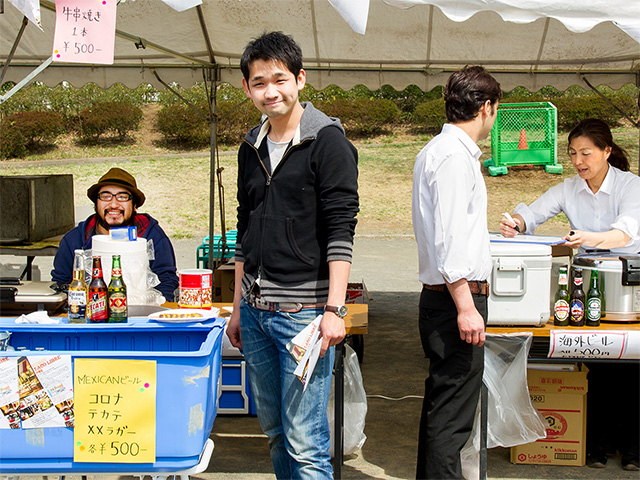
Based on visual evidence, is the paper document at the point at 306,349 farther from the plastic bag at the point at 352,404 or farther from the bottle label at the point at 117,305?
the plastic bag at the point at 352,404

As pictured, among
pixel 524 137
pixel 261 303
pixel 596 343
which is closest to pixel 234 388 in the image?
pixel 261 303

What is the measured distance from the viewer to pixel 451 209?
230 centimetres

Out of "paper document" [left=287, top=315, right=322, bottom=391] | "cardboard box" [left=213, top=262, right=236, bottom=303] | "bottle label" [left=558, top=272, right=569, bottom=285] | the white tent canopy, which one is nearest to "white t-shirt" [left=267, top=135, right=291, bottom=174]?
"paper document" [left=287, top=315, right=322, bottom=391]

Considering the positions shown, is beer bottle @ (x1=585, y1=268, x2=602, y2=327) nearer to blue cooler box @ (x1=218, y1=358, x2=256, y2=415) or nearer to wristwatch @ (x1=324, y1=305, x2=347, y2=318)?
wristwatch @ (x1=324, y1=305, x2=347, y2=318)

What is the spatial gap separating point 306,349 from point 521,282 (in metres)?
1.23

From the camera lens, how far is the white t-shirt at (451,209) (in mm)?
2303

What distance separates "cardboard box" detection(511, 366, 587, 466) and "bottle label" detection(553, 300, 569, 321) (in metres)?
0.47

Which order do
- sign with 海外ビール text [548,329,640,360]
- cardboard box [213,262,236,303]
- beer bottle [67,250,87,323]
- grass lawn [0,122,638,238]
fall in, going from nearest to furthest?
beer bottle [67,250,87,323], sign with 海外ビール text [548,329,640,360], cardboard box [213,262,236,303], grass lawn [0,122,638,238]

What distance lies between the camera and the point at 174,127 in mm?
22172

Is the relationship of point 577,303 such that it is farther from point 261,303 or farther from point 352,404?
point 261,303

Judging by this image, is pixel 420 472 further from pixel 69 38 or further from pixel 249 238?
pixel 69 38

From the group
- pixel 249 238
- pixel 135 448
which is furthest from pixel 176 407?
pixel 249 238

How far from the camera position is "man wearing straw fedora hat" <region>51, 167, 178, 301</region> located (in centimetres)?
350

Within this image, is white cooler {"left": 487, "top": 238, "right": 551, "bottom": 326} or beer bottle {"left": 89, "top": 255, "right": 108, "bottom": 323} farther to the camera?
white cooler {"left": 487, "top": 238, "right": 551, "bottom": 326}
